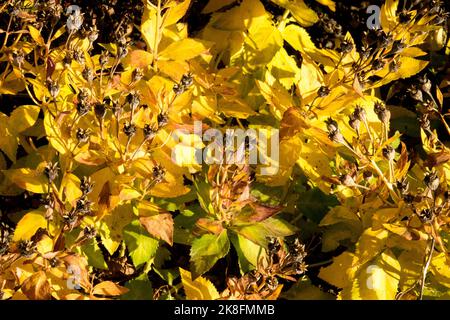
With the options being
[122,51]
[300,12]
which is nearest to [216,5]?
[300,12]

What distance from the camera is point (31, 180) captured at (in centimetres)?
143

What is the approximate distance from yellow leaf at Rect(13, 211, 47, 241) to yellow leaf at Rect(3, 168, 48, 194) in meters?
Result: 0.06

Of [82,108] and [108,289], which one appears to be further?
[108,289]

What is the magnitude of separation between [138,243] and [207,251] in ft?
0.60

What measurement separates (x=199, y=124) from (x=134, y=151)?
0.54 feet

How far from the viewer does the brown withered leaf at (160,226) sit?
1380 mm

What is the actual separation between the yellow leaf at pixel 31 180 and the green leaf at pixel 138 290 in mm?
311

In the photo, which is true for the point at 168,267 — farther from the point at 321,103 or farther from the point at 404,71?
the point at 404,71

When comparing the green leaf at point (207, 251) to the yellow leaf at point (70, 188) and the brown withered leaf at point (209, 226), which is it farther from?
the yellow leaf at point (70, 188)

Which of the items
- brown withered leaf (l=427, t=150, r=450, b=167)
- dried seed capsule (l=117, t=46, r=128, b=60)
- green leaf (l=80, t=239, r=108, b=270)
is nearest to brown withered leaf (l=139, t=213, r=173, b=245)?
green leaf (l=80, t=239, r=108, b=270)

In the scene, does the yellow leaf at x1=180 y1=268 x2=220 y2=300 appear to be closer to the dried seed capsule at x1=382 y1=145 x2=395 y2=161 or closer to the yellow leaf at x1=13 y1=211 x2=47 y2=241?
the yellow leaf at x1=13 y1=211 x2=47 y2=241

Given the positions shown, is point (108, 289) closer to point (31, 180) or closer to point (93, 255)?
point (93, 255)

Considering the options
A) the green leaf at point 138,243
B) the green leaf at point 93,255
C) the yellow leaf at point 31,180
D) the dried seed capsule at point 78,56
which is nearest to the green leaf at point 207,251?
the green leaf at point 138,243

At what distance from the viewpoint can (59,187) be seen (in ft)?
5.02
